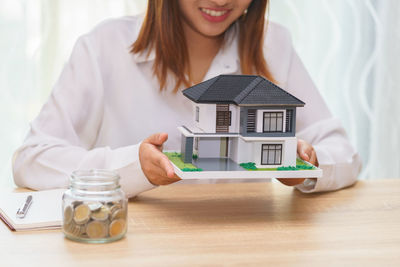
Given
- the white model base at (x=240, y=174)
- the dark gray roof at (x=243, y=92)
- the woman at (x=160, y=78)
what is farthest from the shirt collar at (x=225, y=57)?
the white model base at (x=240, y=174)

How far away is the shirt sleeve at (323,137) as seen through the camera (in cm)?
151

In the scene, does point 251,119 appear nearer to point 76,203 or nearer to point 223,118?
point 223,118

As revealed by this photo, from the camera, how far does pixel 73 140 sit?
164 centimetres

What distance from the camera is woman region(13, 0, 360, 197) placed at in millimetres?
1591

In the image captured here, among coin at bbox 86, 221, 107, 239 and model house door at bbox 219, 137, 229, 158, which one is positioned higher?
model house door at bbox 219, 137, 229, 158

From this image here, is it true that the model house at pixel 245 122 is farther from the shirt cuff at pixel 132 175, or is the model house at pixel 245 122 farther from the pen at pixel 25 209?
the pen at pixel 25 209

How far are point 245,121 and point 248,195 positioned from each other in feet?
1.00

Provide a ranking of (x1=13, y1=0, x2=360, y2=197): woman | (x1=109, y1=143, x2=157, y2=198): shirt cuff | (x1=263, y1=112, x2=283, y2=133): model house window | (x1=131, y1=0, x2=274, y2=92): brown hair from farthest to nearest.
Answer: (x1=131, y1=0, x2=274, y2=92): brown hair → (x1=13, y1=0, x2=360, y2=197): woman → (x1=109, y1=143, x2=157, y2=198): shirt cuff → (x1=263, y1=112, x2=283, y2=133): model house window

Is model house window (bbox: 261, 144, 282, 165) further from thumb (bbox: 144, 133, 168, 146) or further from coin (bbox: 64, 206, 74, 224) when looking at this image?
coin (bbox: 64, 206, 74, 224)

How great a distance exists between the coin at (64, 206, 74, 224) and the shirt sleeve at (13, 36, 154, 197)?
0.95 feet

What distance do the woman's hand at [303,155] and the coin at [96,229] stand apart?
0.50 meters

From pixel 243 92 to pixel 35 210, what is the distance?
493 mm

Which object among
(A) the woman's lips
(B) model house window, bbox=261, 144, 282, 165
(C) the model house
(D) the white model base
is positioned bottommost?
(D) the white model base

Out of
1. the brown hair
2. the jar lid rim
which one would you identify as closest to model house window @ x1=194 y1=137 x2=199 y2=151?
the jar lid rim
